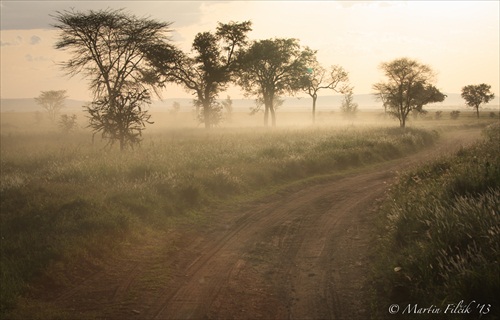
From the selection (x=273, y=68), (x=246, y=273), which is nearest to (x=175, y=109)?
(x=273, y=68)

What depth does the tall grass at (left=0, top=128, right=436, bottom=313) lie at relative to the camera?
7289mm

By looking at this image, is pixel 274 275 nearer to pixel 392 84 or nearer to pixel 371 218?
pixel 371 218

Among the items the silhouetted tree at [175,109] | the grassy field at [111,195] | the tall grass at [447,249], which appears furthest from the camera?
the silhouetted tree at [175,109]

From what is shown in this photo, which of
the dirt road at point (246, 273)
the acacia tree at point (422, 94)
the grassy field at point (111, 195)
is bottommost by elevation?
the dirt road at point (246, 273)

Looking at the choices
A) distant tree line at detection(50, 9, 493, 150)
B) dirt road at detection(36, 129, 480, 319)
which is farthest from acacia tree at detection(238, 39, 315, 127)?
dirt road at detection(36, 129, 480, 319)

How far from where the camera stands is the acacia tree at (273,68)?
45.1m

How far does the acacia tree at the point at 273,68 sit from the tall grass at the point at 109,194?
27.1 metres

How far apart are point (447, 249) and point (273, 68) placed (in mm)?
43922

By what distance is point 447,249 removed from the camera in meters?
5.31

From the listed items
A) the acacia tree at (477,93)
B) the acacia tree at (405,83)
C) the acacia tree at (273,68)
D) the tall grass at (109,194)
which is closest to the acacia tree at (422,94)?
the acacia tree at (405,83)

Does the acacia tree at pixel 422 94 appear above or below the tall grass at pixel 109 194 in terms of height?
above

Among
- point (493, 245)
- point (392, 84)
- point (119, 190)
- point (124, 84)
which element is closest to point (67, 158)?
point (119, 190)

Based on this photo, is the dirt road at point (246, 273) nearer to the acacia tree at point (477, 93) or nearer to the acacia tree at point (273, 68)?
the acacia tree at point (273, 68)

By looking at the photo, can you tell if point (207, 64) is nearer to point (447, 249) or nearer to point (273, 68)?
point (273, 68)
